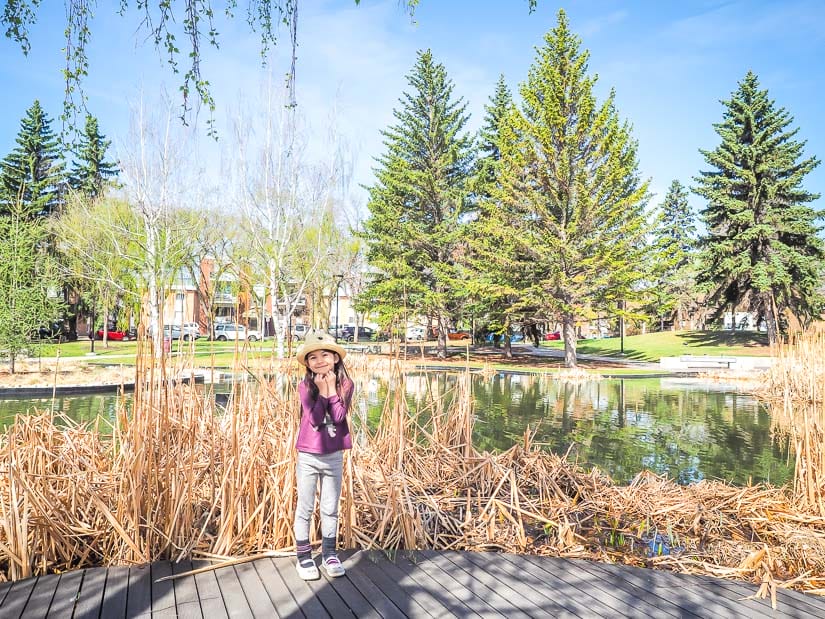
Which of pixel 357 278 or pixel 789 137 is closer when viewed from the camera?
pixel 789 137

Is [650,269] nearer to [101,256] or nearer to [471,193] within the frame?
[471,193]

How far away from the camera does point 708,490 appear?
197 inches

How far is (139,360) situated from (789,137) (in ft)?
102

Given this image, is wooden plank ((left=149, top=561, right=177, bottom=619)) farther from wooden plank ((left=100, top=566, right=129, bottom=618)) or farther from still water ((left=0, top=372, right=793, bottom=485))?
still water ((left=0, top=372, right=793, bottom=485))

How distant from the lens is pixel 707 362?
66.3 feet

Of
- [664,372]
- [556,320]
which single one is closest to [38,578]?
[664,372]

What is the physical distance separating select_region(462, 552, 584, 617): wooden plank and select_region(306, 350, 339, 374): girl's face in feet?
4.21

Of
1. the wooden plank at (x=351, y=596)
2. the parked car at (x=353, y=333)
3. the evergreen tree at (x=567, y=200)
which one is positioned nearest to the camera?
the wooden plank at (x=351, y=596)

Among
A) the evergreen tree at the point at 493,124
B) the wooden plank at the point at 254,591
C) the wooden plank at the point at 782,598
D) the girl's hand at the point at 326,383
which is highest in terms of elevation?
the evergreen tree at the point at 493,124

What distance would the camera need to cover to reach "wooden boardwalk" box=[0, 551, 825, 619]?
7.75ft

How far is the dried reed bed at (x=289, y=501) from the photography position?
2887 millimetres

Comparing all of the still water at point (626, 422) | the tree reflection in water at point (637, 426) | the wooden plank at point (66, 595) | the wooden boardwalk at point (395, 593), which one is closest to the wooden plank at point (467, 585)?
the wooden boardwalk at point (395, 593)

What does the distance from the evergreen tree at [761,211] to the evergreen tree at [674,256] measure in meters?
→ 2.03

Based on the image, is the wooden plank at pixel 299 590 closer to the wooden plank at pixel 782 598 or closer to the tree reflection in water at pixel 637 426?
the wooden plank at pixel 782 598
